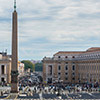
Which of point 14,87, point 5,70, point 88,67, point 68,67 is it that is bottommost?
point 14,87

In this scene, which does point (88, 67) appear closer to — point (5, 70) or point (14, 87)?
point (5, 70)

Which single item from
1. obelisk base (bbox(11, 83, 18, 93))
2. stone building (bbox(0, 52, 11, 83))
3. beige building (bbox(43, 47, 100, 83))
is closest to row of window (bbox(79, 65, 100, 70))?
beige building (bbox(43, 47, 100, 83))

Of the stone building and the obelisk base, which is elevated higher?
the stone building

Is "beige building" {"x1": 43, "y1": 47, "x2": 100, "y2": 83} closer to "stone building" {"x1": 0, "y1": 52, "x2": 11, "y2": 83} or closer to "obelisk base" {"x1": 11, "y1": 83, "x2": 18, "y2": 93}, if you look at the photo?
"stone building" {"x1": 0, "y1": 52, "x2": 11, "y2": 83}

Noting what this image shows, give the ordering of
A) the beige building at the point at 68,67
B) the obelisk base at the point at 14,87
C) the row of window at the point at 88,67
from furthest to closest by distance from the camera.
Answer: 1. the beige building at the point at 68,67
2. the row of window at the point at 88,67
3. the obelisk base at the point at 14,87

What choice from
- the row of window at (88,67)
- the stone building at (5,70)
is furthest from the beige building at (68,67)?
the stone building at (5,70)

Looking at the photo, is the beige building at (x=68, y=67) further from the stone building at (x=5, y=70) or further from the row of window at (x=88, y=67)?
the stone building at (x=5, y=70)

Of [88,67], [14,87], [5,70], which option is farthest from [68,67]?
[14,87]

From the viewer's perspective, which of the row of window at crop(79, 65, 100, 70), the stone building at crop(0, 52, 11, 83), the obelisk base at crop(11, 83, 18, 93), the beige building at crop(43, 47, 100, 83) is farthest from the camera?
the beige building at crop(43, 47, 100, 83)

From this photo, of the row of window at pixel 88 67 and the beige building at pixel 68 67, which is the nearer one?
the row of window at pixel 88 67

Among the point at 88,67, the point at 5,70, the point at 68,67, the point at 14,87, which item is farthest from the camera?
the point at 68,67

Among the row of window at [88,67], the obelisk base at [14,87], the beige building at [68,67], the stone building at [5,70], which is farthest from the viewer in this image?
the beige building at [68,67]

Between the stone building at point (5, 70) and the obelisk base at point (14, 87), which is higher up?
the stone building at point (5, 70)

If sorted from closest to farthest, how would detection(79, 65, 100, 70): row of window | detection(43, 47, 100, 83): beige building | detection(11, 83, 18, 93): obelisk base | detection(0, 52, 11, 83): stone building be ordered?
1. detection(11, 83, 18, 93): obelisk base
2. detection(79, 65, 100, 70): row of window
3. detection(0, 52, 11, 83): stone building
4. detection(43, 47, 100, 83): beige building
